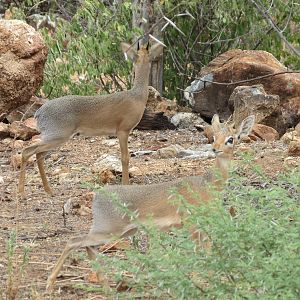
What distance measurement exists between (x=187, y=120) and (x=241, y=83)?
2.95ft

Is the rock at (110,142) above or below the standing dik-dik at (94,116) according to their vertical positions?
below

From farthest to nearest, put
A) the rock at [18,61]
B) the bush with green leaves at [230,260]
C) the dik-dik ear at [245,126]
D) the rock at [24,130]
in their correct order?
the rock at [18,61], the rock at [24,130], the dik-dik ear at [245,126], the bush with green leaves at [230,260]

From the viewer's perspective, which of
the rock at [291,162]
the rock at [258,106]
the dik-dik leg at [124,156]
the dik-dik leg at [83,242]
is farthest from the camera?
A: the rock at [258,106]

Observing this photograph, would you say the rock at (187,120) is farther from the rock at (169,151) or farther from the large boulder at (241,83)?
the rock at (169,151)

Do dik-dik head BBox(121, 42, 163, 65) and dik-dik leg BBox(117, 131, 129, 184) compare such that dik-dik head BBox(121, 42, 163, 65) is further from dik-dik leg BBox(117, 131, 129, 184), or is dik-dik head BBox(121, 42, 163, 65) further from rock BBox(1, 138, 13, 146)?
rock BBox(1, 138, 13, 146)

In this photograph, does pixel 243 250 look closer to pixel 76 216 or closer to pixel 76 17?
pixel 76 216

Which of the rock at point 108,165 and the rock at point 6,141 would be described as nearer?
the rock at point 108,165

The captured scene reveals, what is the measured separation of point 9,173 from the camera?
31.4 ft

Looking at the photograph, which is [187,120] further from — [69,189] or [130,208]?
[130,208]

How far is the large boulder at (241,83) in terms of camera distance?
1178 cm

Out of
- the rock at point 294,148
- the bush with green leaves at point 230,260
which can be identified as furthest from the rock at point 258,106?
the bush with green leaves at point 230,260

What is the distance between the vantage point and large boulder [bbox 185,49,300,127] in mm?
11781

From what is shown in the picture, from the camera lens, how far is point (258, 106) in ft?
36.4

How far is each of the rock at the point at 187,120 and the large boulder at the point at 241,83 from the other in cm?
10
